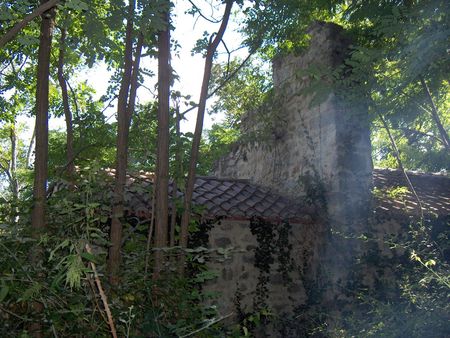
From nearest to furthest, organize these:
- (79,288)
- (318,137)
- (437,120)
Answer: (79,288) → (437,120) → (318,137)

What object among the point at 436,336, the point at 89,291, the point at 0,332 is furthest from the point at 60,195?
the point at 436,336

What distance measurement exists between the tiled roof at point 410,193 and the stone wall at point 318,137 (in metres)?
0.35

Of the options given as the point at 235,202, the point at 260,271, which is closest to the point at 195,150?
the point at 235,202

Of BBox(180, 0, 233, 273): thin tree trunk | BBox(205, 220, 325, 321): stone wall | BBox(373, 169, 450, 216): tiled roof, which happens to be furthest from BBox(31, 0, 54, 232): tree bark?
BBox(373, 169, 450, 216): tiled roof

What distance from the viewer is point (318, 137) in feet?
24.2

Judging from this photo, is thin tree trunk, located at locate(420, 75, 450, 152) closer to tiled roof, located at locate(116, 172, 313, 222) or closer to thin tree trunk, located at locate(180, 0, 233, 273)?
tiled roof, located at locate(116, 172, 313, 222)

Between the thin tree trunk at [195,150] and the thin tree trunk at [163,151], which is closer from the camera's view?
the thin tree trunk at [163,151]

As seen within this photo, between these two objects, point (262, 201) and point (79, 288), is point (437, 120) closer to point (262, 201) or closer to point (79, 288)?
point (262, 201)

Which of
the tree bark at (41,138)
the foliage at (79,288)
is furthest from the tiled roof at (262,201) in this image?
the foliage at (79,288)

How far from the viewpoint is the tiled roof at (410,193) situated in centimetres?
684

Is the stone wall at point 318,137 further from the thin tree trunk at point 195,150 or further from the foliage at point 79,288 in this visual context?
the foliage at point 79,288

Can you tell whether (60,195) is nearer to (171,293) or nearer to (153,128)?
(171,293)

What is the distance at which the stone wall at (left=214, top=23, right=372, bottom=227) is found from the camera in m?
6.82

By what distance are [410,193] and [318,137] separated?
187 centimetres
